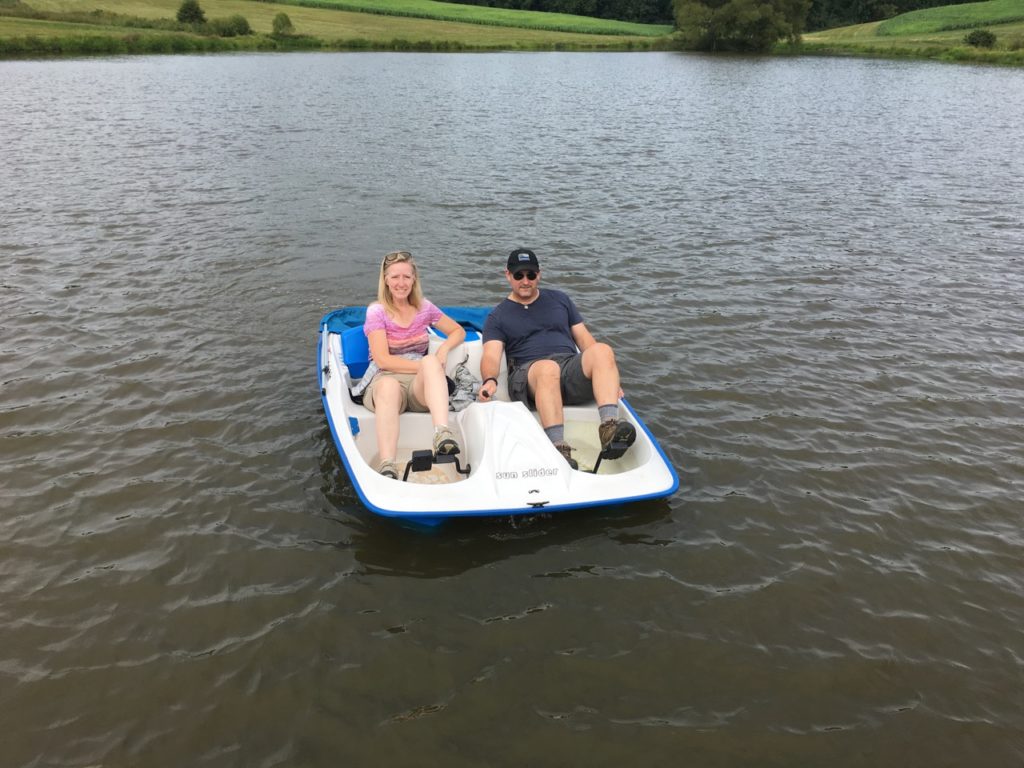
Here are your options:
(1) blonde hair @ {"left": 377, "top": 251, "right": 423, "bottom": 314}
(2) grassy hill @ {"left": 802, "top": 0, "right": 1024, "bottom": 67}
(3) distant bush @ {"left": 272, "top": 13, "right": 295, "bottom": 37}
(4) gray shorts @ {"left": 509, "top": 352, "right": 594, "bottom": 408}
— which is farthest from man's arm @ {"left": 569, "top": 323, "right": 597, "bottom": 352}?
(3) distant bush @ {"left": 272, "top": 13, "right": 295, "bottom": 37}

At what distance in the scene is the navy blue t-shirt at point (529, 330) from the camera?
744 centimetres

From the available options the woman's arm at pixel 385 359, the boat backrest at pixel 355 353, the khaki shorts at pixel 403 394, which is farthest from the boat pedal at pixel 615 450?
the boat backrest at pixel 355 353

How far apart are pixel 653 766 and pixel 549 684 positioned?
807mm

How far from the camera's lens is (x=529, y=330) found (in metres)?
7.49

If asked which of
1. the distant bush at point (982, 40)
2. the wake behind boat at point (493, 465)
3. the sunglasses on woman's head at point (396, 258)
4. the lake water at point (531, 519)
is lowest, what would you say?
the lake water at point (531, 519)

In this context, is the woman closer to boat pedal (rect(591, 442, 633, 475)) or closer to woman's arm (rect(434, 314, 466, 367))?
woman's arm (rect(434, 314, 466, 367))

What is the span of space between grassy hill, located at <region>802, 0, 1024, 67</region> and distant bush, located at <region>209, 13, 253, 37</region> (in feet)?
184

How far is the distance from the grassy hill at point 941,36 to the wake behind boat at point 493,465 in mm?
62204

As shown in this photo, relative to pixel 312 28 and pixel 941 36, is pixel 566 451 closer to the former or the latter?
pixel 312 28

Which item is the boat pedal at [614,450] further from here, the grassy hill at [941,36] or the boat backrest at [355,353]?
the grassy hill at [941,36]

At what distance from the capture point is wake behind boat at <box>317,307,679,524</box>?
18.5 feet

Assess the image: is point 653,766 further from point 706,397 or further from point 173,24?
point 173,24

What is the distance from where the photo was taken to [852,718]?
4.45 meters

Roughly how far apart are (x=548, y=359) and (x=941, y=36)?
87.6 m
